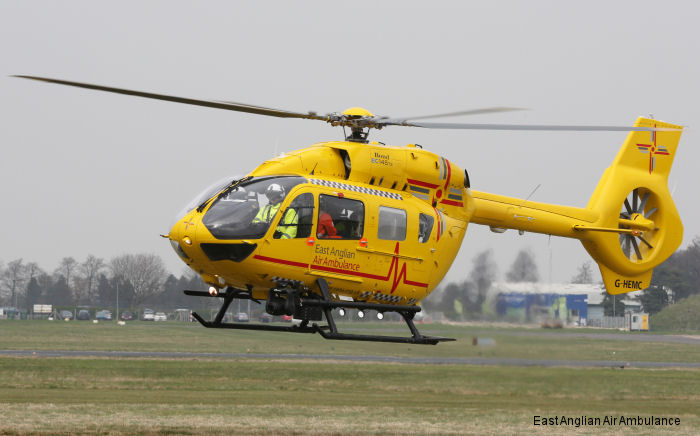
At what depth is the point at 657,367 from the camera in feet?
145

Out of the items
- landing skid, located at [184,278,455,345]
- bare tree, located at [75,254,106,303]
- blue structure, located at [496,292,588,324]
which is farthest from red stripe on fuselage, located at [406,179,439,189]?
bare tree, located at [75,254,106,303]

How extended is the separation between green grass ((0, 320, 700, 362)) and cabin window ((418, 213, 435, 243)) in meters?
4.05

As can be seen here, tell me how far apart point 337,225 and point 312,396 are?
55.9 ft

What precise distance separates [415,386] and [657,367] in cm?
1625

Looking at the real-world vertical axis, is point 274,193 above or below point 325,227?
above

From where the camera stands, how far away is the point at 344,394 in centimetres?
3219

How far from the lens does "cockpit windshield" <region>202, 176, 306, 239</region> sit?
14.7 metres

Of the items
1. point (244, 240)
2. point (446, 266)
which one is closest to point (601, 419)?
point (446, 266)

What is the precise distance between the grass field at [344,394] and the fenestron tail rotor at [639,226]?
282 cm

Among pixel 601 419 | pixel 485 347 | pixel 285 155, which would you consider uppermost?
pixel 285 155

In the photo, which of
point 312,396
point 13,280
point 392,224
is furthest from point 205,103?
point 13,280

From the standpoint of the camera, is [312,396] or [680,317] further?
[680,317]

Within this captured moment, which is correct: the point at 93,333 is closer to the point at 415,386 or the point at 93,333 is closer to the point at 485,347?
the point at 415,386

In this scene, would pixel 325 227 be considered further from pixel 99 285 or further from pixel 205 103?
pixel 99 285
